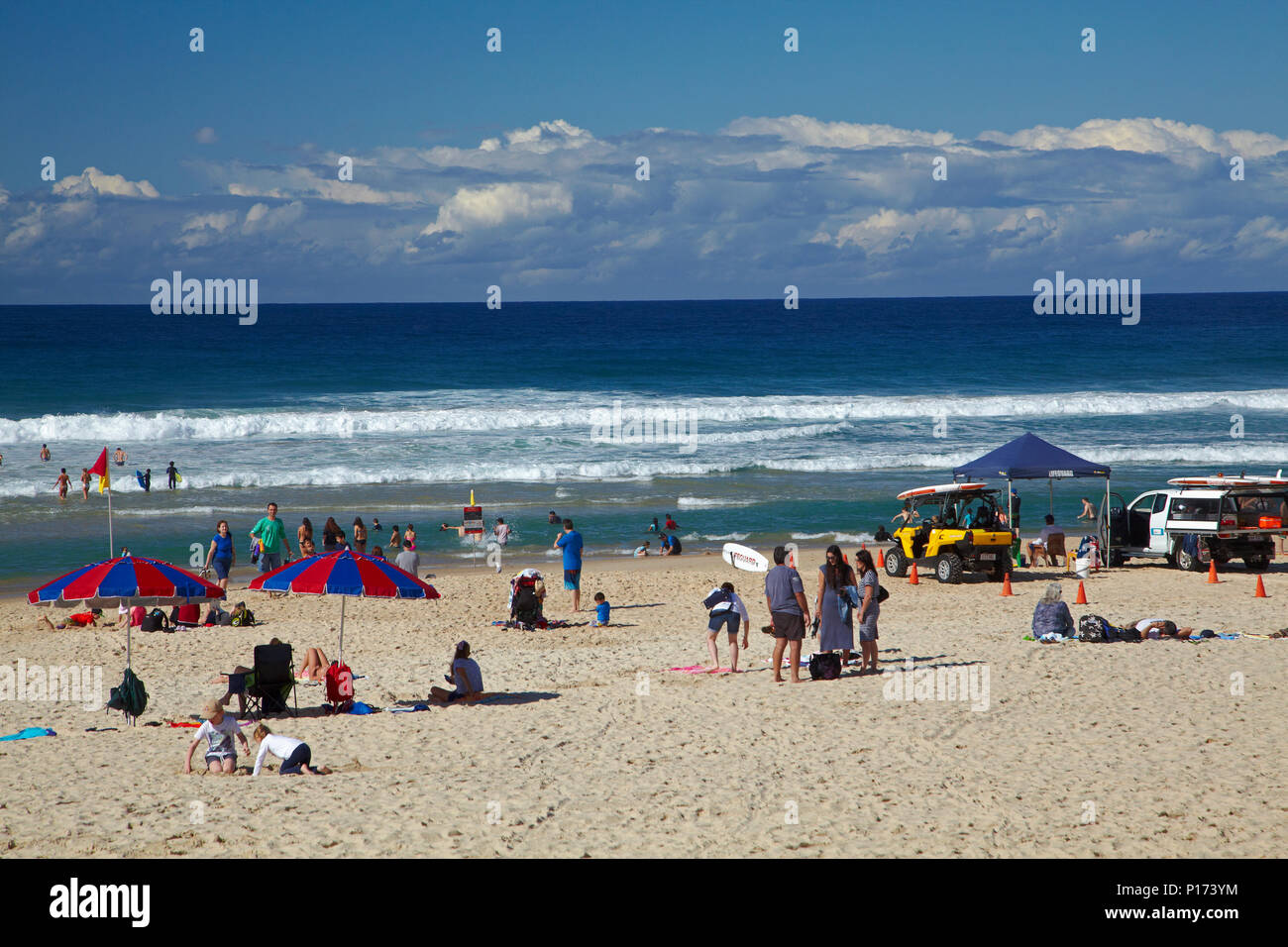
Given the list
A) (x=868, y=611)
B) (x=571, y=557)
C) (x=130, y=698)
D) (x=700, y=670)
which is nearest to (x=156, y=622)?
(x=130, y=698)

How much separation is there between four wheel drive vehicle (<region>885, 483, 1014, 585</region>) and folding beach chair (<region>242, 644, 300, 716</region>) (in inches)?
473

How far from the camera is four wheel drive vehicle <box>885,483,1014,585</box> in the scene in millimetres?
19203

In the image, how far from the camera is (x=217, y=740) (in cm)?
925

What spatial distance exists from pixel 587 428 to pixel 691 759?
1335 inches

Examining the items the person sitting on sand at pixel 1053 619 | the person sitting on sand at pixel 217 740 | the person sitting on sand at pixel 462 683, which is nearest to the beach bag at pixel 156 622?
the person sitting on sand at pixel 462 683

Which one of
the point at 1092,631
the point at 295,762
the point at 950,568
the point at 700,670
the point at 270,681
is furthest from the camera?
the point at 950,568

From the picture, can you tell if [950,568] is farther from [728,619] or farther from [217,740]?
[217,740]

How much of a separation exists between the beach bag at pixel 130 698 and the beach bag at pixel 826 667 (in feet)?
22.9

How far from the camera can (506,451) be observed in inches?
1475

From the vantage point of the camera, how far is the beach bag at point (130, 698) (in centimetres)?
1091

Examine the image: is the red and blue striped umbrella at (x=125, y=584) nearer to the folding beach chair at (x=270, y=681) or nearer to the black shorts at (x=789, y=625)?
the folding beach chair at (x=270, y=681)

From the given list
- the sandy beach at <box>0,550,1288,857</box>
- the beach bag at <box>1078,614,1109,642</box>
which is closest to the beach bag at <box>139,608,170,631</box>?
the sandy beach at <box>0,550,1288,857</box>
